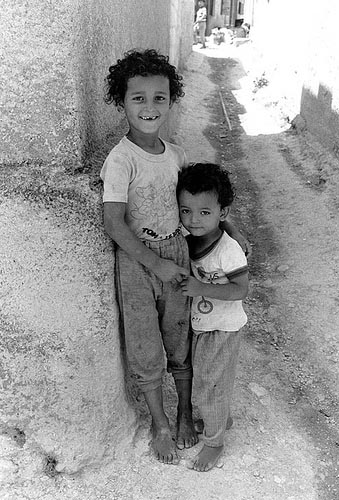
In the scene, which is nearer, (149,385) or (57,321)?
(57,321)

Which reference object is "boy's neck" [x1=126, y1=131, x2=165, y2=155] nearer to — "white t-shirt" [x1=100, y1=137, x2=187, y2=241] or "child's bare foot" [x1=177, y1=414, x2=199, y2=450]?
"white t-shirt" [x1=100, y1=137, x2=187, y2=241]

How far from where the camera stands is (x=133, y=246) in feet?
5.98

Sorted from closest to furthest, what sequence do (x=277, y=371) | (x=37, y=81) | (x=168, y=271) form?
(x=37, y=81) < (x=168, y=271) < (x=277, y=371)

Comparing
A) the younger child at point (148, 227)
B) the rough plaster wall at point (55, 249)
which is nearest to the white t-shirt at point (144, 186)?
the younger child at point (148, 227)

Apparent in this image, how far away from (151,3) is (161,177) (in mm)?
2532

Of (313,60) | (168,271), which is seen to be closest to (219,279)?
(168,271)

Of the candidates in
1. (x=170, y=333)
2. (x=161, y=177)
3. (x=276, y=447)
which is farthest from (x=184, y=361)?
(x=161, y=177)

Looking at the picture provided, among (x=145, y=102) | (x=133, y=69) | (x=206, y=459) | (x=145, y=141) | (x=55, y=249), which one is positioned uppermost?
(x=133, y=69)

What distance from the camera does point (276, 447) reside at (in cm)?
230

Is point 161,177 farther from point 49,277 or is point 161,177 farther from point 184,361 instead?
point 184,361

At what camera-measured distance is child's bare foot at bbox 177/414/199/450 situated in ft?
7.37

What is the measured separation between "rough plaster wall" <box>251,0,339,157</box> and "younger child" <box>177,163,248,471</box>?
3955mm

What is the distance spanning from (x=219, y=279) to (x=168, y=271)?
0.23 m

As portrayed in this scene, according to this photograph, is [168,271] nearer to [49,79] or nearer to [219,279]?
[219,279]
